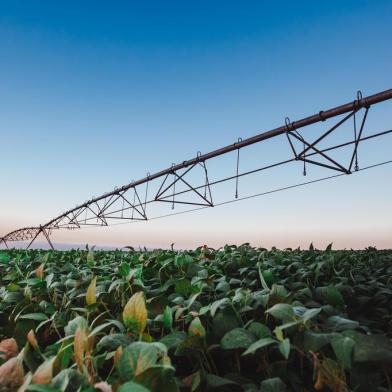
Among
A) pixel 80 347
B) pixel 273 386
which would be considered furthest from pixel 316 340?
Result: pixel 80 347

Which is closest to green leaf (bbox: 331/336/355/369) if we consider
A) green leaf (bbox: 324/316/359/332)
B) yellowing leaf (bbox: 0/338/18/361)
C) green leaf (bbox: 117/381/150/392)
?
green leaf (bbox: 324/316/359/332)

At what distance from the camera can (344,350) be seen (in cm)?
123

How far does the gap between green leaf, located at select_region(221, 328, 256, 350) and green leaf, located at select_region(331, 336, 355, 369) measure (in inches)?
13.8

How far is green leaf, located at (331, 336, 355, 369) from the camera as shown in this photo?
4.02 ft

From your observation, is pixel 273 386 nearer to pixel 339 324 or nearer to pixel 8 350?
pixel 339 324

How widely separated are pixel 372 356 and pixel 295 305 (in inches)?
27.1

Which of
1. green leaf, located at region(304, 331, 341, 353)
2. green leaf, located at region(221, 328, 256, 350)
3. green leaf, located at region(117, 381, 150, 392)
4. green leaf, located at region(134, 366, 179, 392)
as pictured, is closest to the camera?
green leaf, located at region(117, 381, 150, 392)

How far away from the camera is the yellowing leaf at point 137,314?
1454mm

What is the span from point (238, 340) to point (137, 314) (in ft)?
1.45

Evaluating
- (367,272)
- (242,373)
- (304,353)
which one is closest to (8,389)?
(242,373)

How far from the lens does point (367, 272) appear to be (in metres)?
3.64

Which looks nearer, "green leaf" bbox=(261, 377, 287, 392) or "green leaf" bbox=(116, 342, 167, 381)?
"green leaf" bbox=(116, 342, 167, 381)

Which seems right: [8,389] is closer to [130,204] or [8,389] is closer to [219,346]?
[219,346]

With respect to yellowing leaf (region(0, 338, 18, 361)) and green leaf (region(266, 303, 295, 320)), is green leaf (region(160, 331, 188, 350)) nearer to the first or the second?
green leaf (region(266, 303, 295, 320))
